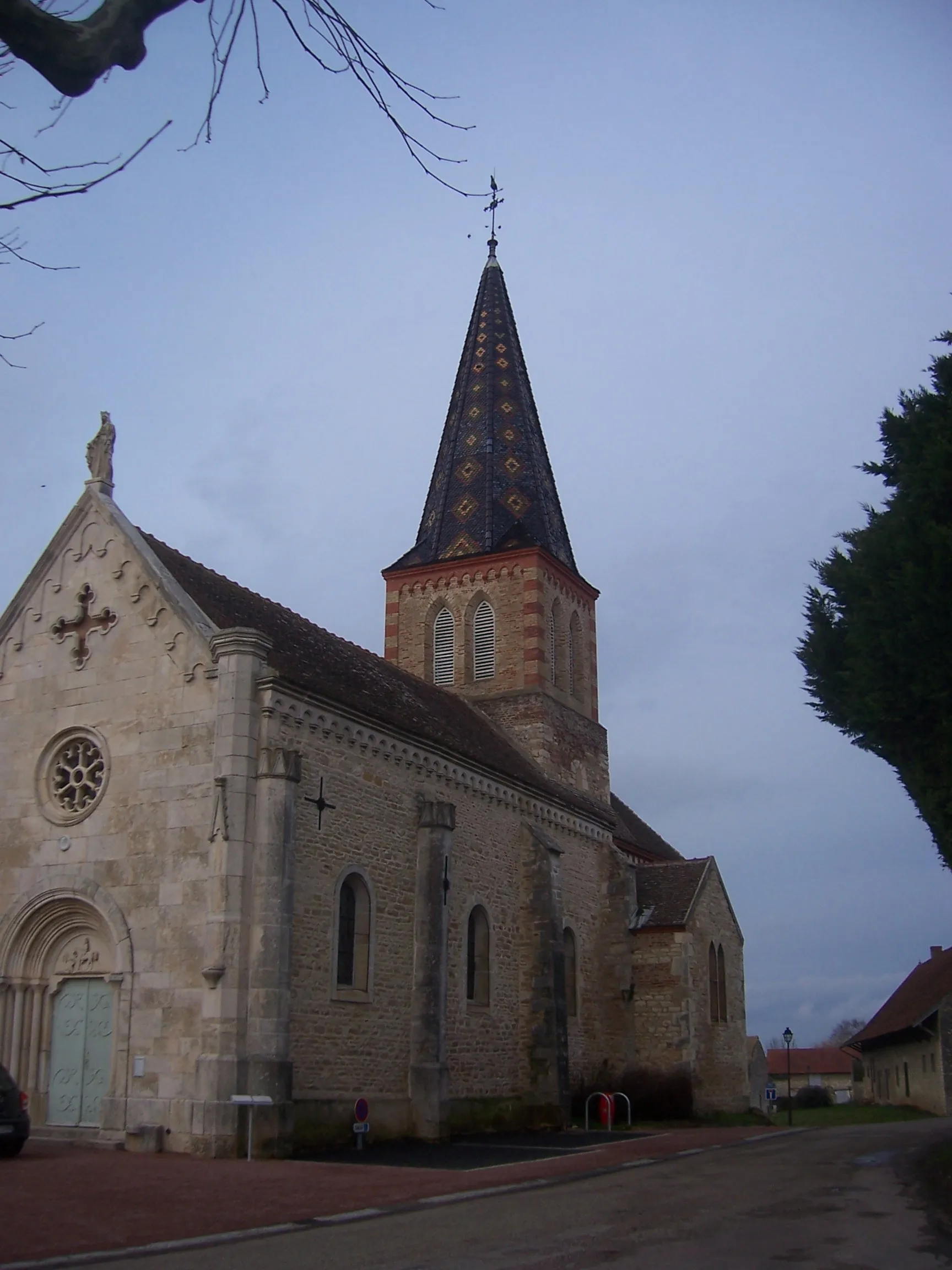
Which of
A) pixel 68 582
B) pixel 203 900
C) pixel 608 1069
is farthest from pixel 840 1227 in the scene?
pixel 608 1069

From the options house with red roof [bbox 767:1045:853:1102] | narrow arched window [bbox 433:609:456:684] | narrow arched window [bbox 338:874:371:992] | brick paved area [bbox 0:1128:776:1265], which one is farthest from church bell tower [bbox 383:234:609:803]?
house with red roof [bbox 767:1045:853:1102]

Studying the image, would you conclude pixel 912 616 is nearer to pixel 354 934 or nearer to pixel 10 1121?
pixel 354 934

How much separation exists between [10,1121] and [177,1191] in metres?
3.77

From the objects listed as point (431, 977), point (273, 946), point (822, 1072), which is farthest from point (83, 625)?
point (822, 1072)

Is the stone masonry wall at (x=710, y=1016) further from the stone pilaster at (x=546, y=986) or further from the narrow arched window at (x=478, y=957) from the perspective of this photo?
the narrow arched window at (x=478, y=957)

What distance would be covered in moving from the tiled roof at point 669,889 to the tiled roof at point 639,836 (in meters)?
1.14

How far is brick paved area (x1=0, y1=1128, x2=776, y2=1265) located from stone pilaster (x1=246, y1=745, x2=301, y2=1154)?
900 millimetres

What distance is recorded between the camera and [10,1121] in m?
14.7

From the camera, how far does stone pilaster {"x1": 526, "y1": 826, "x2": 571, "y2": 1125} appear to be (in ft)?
77.4

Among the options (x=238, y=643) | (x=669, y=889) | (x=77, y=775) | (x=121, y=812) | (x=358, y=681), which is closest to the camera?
(x=238, y=643)

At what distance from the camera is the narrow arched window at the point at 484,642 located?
31.5 meters

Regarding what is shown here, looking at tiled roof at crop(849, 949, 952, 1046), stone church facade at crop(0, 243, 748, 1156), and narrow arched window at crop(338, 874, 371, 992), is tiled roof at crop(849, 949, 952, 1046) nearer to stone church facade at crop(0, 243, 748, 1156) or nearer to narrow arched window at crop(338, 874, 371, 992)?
stone church facade at crop(0, 243, 748, 1156)

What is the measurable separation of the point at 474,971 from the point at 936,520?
13.3 m

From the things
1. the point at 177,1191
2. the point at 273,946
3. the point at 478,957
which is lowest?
the point at 177,1191
